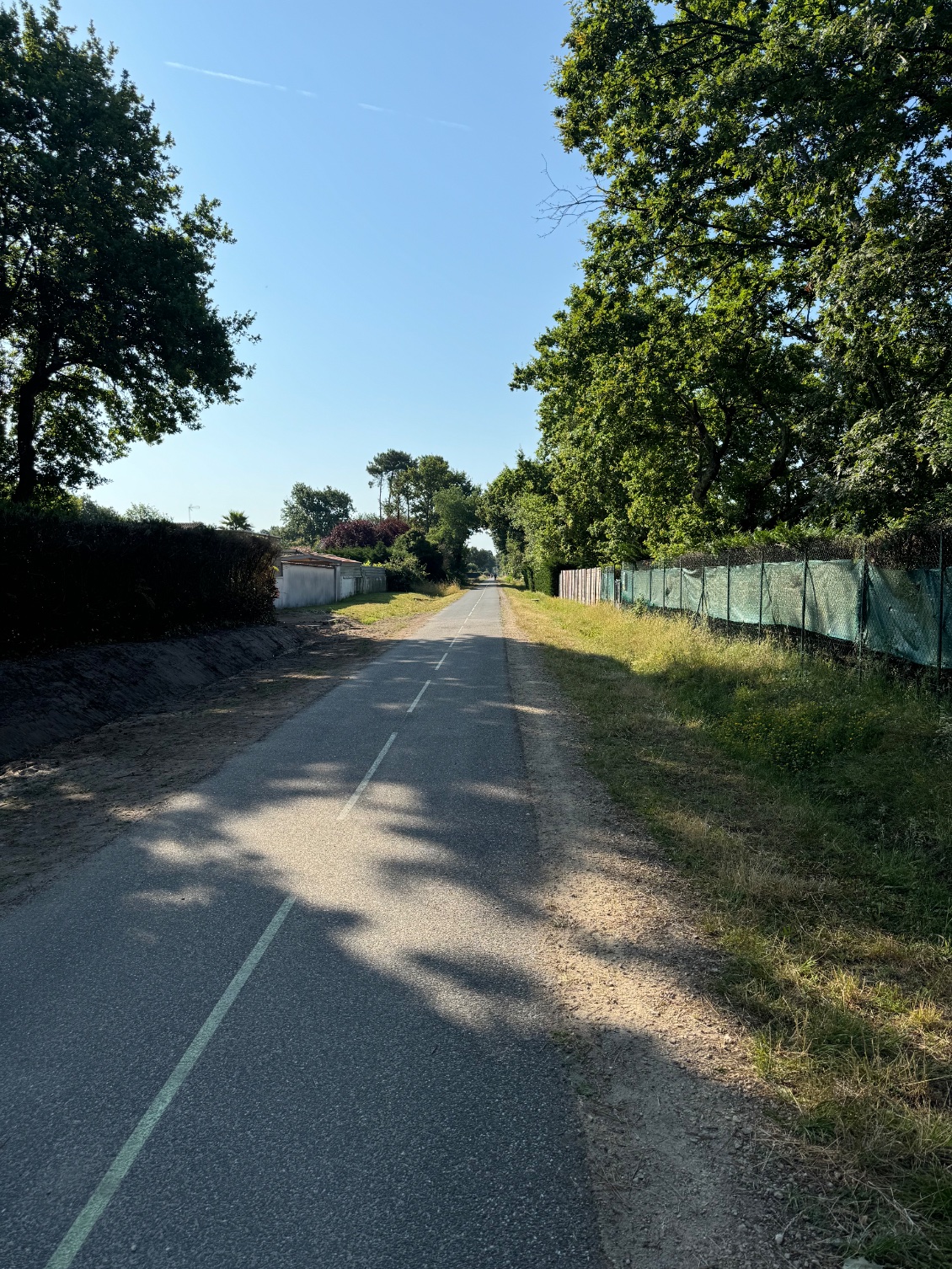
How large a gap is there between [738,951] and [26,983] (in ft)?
14.6

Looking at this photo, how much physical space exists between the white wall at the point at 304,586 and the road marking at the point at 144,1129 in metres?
31.7

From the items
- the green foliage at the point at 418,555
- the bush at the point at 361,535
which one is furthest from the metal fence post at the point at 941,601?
the bush at the point at 361,535

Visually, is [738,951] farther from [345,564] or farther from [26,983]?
[345,564]

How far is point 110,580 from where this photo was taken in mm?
15359

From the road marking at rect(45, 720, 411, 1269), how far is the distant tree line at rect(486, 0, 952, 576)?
9.32 m

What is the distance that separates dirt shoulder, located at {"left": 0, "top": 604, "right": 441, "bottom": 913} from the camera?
6570 millimetres

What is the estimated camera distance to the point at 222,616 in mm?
21297

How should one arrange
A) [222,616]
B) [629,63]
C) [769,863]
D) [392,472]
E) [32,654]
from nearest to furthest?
[769,863] < [629,63] < [32,654] < [222,616] < [392,472]

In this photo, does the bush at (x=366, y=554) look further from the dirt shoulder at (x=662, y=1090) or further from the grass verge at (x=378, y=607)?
the dirt shoulder at (x=662, y=1090)

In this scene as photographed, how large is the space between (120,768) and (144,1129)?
22.5 ft

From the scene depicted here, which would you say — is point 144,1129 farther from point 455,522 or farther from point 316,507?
point 316,507

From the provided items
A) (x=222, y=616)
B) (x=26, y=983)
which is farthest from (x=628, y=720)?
(x=222, y=616)

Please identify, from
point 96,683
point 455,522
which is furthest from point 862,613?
point 455,522

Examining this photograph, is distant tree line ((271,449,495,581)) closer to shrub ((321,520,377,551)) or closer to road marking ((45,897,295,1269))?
shrub ((321,520,377,551))
